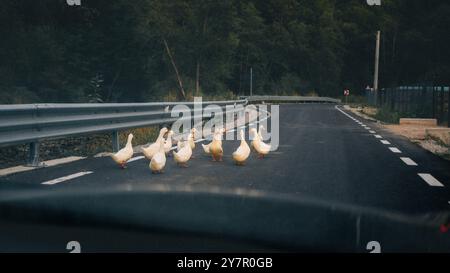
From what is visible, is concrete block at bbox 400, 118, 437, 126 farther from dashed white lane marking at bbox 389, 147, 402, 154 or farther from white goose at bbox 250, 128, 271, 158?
white goose at bbox 250, 128, 271, 158

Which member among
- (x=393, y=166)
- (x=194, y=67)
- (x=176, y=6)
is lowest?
(x=393, y=166)

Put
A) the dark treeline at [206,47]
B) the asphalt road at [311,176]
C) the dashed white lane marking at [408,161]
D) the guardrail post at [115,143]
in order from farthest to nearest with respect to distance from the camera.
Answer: the dark treeline at [206,47]
the guardrail post at [115,143]
the dashed white lane marking at [408,161]
the asphalt road at [311,176]

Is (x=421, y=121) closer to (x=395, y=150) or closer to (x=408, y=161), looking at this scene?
(x=395, y=150)

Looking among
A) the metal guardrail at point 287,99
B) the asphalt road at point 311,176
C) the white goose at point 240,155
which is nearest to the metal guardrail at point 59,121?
the asphalt road at point 311,176

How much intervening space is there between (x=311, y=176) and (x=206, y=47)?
58153mm

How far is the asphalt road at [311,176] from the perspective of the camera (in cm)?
631

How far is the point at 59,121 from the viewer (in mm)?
8961

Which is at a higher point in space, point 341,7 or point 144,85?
point 341,7

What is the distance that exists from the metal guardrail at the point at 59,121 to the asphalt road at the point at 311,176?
503 millimetres

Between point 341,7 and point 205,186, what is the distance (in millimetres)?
99046

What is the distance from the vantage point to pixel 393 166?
9.08m

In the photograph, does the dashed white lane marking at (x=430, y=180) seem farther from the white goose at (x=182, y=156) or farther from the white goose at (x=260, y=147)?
the white goose at (x=182, y=156)
